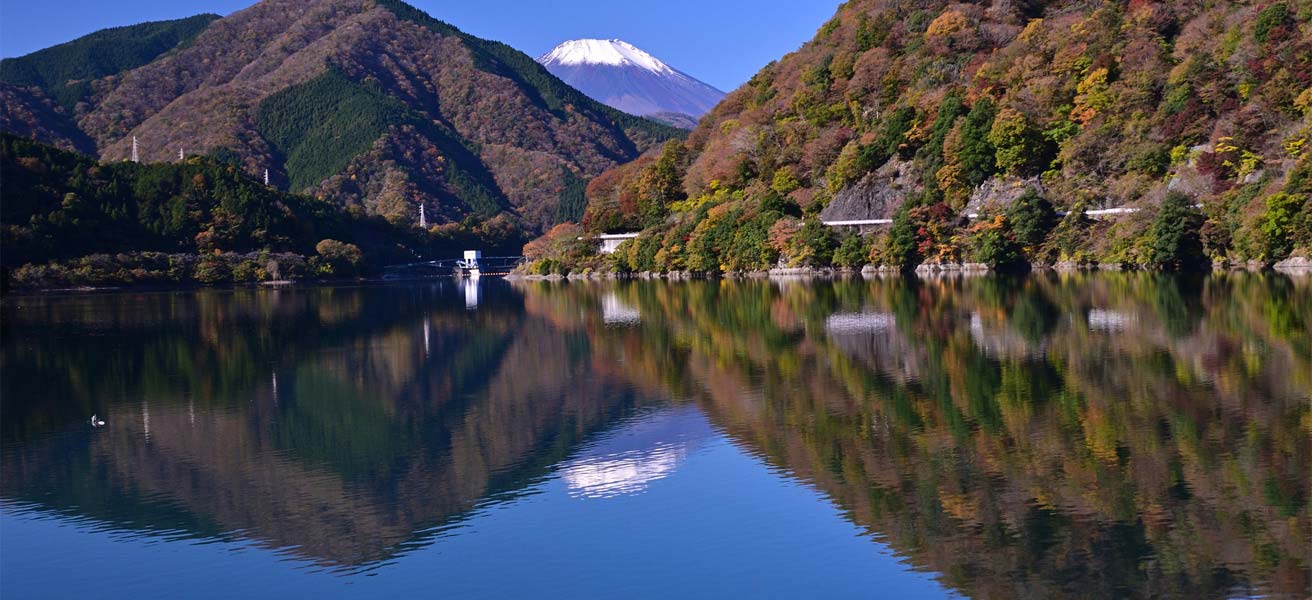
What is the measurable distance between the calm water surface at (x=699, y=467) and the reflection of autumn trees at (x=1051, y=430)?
0.17ft

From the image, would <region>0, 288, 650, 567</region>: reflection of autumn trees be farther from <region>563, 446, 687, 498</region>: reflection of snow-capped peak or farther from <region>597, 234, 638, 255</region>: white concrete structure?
<region>597, 234, 638, 255</region>: white concrete structure

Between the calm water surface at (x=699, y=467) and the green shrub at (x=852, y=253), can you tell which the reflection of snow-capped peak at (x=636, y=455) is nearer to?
the calm water surface at (x=699, y=467)

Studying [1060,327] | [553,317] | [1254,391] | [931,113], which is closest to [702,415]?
[1254,391]

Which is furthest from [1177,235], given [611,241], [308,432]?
[611,241]

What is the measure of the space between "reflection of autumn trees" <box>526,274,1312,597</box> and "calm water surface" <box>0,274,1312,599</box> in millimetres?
51

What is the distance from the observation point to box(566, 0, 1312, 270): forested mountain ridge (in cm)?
4712

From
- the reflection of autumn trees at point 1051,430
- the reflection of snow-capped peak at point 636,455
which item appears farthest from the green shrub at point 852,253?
the reflection of snow-capped peak at point 636,455

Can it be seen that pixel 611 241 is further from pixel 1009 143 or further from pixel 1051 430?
pixel 1051 430

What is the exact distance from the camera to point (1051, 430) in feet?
43.2

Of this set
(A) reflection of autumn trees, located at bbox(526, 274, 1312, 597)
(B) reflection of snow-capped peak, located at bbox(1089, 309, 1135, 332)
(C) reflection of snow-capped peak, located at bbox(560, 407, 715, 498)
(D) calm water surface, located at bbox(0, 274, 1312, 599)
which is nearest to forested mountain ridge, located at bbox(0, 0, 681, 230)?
(B) reflection of snow-capped peak, located at bbox(1089, 309, 1135, 332)

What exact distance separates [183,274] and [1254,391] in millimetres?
88099

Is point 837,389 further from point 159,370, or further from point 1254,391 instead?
point 159,370

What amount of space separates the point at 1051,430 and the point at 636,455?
4.79 m

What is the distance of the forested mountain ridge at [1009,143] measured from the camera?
47.1m
